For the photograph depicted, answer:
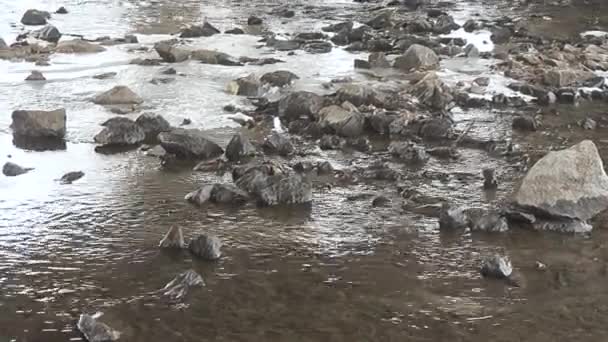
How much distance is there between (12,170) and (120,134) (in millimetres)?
1239

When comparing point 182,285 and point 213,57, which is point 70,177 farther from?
point 213,57

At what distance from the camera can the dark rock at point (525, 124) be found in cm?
880

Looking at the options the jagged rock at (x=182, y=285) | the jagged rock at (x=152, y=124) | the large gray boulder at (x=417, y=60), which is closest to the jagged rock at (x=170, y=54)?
the large gray boulder at (x=417, y=60)

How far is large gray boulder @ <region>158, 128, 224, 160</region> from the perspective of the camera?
765cm

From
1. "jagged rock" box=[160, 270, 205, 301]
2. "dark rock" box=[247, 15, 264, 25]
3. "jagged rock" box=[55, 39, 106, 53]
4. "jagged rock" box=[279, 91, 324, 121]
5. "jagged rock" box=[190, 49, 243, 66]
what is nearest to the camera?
"jagged rock" box=[160, 270, 205, 301]

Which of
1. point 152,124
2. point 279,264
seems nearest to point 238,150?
point 152,124

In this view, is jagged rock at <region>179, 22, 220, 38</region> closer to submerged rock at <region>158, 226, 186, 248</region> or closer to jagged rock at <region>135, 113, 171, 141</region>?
jagged rock at <region>135, 113, 171, 141</region>

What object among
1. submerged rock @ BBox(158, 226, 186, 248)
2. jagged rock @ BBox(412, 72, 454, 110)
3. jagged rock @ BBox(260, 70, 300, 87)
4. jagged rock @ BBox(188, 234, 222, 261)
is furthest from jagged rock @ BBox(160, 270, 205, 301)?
jagged rock @ BBox(260, 70, 300, 87)

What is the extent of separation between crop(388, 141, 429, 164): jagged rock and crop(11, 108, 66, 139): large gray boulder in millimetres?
3222

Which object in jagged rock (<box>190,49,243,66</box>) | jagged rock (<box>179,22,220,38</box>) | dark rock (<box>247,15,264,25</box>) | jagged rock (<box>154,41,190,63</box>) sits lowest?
dark rock (<box>247,15,264,25</box>)

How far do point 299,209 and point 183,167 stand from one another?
1.46 meters

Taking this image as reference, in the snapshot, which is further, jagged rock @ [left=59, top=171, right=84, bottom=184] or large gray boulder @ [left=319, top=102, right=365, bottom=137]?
large gray boulder @ [left=319, top=102, right=365, bottom=137]

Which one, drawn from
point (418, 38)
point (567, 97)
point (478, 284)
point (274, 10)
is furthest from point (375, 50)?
point (478, 284)

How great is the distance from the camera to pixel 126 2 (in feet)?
60.2
